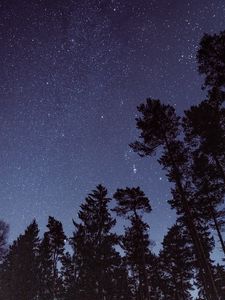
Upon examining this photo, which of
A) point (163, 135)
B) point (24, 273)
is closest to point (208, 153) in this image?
point (163, 135)

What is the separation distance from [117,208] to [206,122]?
11273mm

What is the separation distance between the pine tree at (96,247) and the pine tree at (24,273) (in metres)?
11.1

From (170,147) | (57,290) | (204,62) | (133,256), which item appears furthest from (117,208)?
(57,290)

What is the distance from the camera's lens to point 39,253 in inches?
1863

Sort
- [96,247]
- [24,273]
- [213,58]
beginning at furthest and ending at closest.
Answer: [24,273], [96,247], [213,58]

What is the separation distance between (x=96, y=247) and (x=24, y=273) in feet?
55.9

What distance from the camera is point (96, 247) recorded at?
30219 mm

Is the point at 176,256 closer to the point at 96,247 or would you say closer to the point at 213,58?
the point at 96,247

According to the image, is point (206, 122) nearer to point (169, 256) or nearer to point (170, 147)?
point (170, 147)

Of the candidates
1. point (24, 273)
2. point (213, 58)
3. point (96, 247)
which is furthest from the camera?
point (24, 273)

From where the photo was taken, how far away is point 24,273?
134ft

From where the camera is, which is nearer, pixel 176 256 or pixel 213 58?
pixel 213 58

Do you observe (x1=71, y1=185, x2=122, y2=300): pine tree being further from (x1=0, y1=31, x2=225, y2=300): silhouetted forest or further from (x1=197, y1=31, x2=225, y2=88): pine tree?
(x1=197, y1=31, x2=225, y2=88): pine tree

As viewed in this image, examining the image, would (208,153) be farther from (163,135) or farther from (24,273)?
(24,273)
